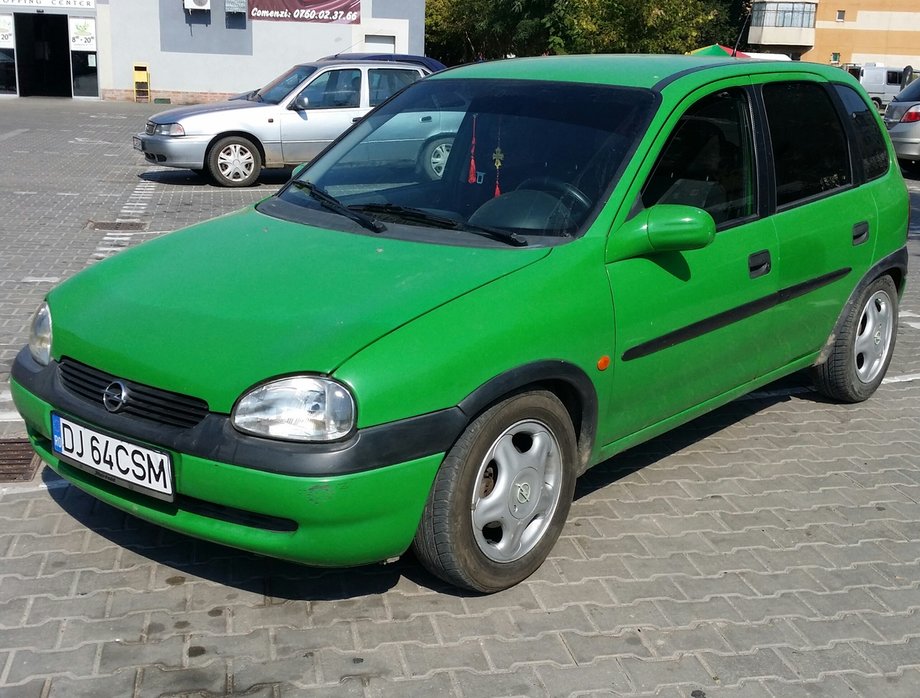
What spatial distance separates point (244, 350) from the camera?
3.33 metres

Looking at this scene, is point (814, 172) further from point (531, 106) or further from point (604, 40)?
point (604, 40)

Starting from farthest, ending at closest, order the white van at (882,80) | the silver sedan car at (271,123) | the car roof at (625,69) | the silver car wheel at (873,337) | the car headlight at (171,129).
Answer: the white van at (882,80) < the silver sedan car at (271,123) < the car headlight at (171,129) < the silver car wheel at (873,337) < the car roof at (625,69)

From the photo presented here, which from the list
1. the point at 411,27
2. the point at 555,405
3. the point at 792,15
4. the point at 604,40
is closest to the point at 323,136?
the point at 604,40

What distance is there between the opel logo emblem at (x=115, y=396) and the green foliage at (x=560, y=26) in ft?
64.9

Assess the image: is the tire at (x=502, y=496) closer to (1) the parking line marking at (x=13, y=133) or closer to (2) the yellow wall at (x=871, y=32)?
(1) the parking line marking at (x=13, y=133)

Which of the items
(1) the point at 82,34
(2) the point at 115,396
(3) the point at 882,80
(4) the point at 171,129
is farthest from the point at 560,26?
(2) the point at 115,396

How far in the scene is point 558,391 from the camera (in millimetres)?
3867

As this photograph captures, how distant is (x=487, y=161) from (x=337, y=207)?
2.12 ft

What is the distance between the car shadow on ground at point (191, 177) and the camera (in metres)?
14.8

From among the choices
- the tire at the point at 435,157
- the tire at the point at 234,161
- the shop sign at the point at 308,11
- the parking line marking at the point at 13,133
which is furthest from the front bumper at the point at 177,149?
the shop sign at the point at 308,11

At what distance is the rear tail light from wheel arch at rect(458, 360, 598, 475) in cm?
1556

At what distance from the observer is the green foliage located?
21750mm

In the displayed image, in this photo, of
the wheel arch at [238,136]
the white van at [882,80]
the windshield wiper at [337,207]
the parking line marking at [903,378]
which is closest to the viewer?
the windshield wiper at [337,207]

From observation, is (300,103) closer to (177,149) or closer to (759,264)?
(177,149)
